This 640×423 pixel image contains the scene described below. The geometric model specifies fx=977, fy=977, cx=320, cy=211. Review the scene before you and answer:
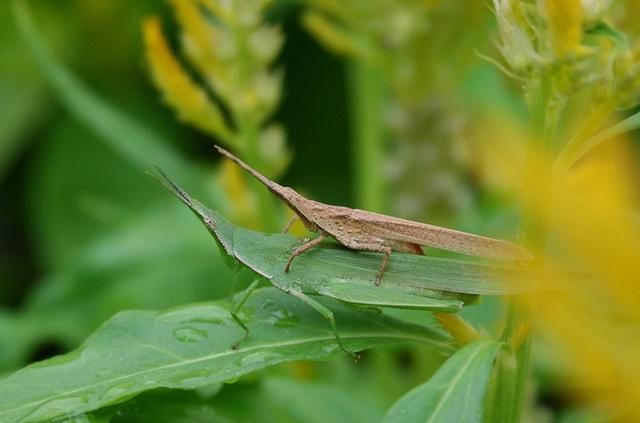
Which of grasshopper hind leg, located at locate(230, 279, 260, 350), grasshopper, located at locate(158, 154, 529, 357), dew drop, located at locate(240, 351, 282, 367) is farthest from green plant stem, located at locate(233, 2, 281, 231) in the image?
dew drop, located at locate(240, 351, 282, 367)

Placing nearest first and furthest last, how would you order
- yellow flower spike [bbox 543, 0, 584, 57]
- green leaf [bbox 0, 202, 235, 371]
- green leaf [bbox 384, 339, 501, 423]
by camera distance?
yellow flower spike [bbox 543, 0, 584, 57] → green leaf [bbox 384, 339, 501, 423] → green leaf [bbox 0, 202, 235, 371]

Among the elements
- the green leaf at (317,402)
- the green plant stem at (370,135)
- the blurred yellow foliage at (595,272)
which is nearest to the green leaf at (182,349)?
the green leaf at (317,402)

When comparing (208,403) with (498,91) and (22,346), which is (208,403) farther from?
(498,91)

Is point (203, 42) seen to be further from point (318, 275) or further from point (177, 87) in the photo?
point (318, 275)

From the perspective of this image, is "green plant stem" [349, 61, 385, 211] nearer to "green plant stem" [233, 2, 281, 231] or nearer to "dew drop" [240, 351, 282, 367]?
"green plant stem" [233, 2, 281, 231]

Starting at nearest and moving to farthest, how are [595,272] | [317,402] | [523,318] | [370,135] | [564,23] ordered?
[595,272], [564,23], [523,318], [317,402], [370,135]

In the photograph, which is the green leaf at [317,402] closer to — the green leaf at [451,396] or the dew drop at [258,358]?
the dew drop at [258,358]

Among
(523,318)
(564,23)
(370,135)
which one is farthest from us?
(370,135)

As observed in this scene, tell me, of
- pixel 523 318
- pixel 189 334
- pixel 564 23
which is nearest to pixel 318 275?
pixel 189 334
